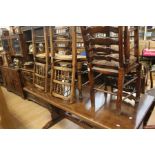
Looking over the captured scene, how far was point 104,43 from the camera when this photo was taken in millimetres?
1472

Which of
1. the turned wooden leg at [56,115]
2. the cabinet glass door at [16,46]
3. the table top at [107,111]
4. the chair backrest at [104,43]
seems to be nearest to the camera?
the chair backrest at [104,43]

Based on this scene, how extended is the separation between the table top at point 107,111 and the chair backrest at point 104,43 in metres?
0.58

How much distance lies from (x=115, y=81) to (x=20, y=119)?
1625 millimetres

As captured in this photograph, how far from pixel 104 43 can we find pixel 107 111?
0.83 m

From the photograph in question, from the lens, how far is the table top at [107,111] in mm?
1672

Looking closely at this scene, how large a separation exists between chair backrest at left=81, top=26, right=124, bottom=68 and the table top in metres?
0.58

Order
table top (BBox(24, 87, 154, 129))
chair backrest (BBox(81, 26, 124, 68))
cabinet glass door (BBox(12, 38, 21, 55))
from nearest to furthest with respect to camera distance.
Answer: chair backrest (BBox(81, 26, 124, 68)), table top (BBox(24, 87, 154, 129)), cabinet glass door (BBox(12, 38, 21, 55))

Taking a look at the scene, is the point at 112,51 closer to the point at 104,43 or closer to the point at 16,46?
the point at 104,43

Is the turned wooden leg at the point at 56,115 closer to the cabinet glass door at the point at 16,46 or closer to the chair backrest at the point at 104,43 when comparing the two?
the chair backrest at the point at 104,43

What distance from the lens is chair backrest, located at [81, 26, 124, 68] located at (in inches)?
53.9

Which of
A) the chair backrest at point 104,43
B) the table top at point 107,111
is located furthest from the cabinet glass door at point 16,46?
the chair backrest at point 104,43

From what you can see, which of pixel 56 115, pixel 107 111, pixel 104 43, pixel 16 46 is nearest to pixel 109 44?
pixel 104 43

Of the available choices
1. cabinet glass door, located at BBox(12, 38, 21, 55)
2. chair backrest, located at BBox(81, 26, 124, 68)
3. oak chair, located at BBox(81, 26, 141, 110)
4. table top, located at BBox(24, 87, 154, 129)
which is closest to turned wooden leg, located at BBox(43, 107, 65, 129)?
table top, located at BBox(24, 87, 154, 129)

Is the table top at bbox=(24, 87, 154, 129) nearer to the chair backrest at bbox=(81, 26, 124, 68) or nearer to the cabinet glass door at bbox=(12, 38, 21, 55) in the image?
the chair backrest at bbox=(81, 26, 124, 68)
